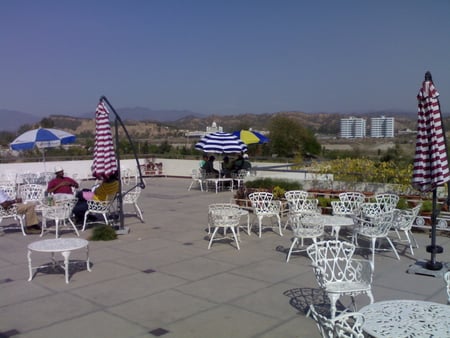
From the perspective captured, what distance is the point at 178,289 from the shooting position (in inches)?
241

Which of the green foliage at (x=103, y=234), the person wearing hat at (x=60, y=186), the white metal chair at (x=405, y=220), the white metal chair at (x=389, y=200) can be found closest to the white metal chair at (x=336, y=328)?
the white metal chair at (x=405, y=220)

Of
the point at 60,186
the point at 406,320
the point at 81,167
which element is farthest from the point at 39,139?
the point at 406,320

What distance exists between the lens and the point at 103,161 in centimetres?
949

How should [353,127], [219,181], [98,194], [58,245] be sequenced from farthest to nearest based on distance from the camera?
[353,127] < [219,181] < [98,194] < [58,245]

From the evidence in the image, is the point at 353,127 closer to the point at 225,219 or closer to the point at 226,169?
the point at 226,169

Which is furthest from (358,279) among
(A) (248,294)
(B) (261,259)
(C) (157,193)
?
(C) (157,193)

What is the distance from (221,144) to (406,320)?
40.0 ft

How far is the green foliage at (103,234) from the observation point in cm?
896

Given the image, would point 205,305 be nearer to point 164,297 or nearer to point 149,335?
point 164,297

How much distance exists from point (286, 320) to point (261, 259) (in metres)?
2.53

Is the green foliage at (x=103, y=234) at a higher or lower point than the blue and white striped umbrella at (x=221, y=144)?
lower

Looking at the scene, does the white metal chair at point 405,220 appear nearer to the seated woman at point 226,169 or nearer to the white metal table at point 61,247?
the white metal table at point 61,247

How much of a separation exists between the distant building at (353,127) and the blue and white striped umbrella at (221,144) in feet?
156

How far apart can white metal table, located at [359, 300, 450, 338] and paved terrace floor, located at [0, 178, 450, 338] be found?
1196mm
